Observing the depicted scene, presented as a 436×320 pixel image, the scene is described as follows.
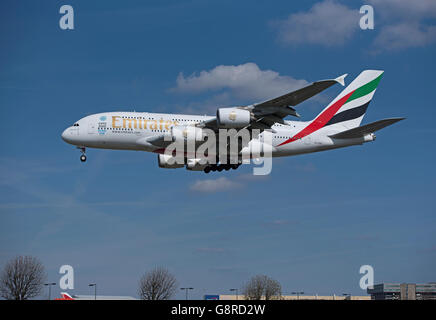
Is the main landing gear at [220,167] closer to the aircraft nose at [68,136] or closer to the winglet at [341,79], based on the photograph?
the aircraft nose at [68,136]

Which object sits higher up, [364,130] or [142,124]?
[142,124]

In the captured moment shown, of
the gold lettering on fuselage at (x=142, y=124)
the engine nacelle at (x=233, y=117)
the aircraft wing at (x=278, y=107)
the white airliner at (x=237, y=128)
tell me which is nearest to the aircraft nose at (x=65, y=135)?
the white airliner at (x=237, y=128)

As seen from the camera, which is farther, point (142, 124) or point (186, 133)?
point (142, 124)

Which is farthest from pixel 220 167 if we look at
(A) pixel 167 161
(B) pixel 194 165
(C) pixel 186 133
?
(C) pixel 186 133

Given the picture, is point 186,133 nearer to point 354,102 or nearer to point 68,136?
point 68,136

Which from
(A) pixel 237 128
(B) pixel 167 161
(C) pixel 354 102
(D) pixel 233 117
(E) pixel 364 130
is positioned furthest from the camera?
(C) pixel 354 102

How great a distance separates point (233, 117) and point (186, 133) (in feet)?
14.2

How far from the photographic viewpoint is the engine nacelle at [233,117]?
38156mm

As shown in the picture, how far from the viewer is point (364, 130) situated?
4281 centimetres

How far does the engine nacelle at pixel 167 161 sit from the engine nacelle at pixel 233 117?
330 inches

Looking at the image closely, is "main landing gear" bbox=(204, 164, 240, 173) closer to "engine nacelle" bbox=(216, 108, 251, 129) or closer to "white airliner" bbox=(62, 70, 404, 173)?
"white airliner" bbox=(62, 70, 404, 173)

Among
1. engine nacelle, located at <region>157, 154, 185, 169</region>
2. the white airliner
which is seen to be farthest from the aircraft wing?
engine nacelle, located at <region>157, 154, 185, 169</region>
